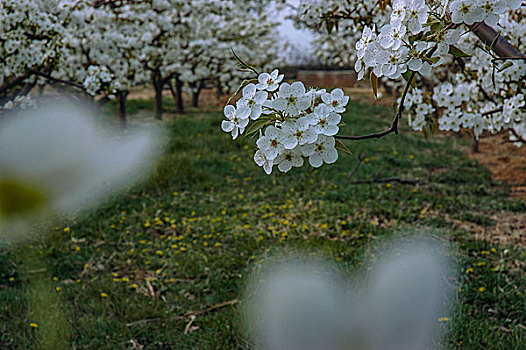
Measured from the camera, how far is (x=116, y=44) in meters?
5.45

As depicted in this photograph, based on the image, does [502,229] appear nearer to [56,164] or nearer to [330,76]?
[56,164]

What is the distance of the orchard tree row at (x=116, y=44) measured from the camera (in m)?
3.44

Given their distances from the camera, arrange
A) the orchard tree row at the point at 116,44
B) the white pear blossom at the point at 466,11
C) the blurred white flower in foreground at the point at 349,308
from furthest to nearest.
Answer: the orchard tree row at the point at 116,44 < the blurred white flower in foreground at the point at 349,308 < the white pear blossom at the point at 466,11

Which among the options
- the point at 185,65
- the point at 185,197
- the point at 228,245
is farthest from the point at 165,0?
the point at 228,245

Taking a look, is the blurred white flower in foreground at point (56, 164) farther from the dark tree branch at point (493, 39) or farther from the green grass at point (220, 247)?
the dark tree branch at point (493, 39)

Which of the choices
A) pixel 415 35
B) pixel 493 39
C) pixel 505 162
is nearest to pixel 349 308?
pixel 415 35

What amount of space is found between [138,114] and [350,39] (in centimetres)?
382

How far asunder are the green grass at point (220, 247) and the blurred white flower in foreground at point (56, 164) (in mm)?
256

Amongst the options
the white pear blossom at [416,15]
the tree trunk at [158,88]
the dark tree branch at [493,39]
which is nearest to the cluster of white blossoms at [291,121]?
the white pear blossom at [416,15]

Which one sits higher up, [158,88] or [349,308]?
[349,308]

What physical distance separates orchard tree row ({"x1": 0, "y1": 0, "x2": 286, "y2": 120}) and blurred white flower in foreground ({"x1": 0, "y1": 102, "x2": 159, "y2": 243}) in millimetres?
392

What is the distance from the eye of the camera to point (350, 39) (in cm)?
812

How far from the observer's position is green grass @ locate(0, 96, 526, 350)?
2.25 metres

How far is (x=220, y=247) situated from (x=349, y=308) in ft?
Result: 4.59
